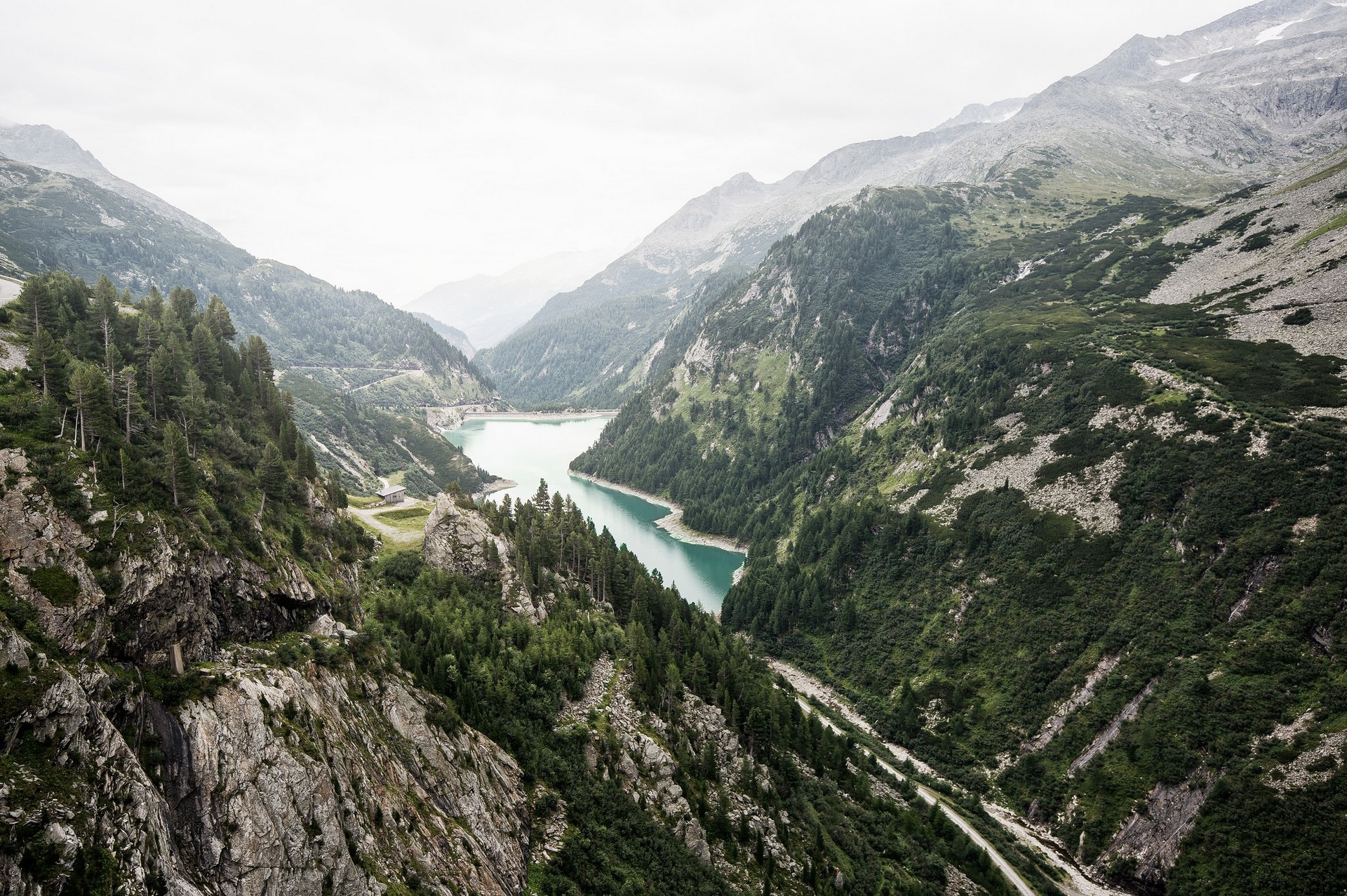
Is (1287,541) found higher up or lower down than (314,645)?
higher up

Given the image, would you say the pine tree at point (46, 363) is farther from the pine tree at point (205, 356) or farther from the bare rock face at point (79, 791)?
the pine tree at point (205, 356)

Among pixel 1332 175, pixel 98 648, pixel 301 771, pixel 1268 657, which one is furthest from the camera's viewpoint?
pixel 1332 175

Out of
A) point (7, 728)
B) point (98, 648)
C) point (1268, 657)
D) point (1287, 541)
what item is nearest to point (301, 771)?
point (98, 648)

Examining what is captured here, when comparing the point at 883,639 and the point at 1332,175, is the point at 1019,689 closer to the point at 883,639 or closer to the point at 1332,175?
the point at 883,639

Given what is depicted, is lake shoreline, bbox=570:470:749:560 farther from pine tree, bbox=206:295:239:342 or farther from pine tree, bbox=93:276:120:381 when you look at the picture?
pine tree, bbox=93:276:120:381

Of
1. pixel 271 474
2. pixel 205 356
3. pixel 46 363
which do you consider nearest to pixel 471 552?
pixel 271 474

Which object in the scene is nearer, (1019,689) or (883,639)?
(1019,689)
